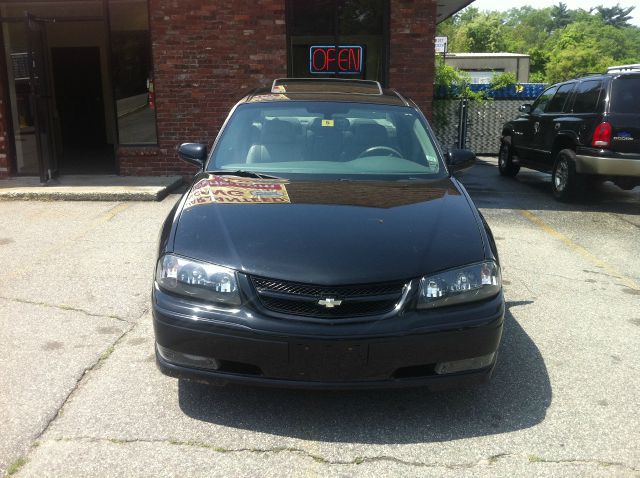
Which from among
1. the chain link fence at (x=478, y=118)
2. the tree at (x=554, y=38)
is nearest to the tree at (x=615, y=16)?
the tree at (x=554, y=38)

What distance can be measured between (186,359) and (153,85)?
8.23 m

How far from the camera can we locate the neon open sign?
11.0 meters

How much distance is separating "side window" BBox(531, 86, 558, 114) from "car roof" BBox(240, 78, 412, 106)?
6.27 metres

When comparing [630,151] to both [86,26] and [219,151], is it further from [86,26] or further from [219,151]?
[86,26]

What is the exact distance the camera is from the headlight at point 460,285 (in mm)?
3135

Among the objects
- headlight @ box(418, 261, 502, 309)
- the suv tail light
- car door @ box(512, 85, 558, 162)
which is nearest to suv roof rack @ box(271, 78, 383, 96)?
headlight @ box(418, 261, 502, 309)

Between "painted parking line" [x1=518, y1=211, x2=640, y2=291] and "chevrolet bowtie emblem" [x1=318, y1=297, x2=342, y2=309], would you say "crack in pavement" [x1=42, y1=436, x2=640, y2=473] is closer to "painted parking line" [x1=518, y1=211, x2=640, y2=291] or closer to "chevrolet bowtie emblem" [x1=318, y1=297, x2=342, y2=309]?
"chevrolet bowtie emblem" [x1=318, y1=297, x2=342, y2=309]

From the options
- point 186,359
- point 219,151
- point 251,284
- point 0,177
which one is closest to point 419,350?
point 251,284

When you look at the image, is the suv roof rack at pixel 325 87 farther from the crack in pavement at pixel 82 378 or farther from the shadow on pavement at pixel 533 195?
the shadow on pavement at pixel 533 195

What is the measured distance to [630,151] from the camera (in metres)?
8.77

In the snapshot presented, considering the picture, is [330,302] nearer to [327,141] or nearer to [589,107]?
[327,141]

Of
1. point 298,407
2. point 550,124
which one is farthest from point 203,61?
point 298,407

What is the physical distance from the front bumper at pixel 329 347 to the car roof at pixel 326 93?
2.30 m

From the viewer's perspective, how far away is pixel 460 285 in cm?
321
